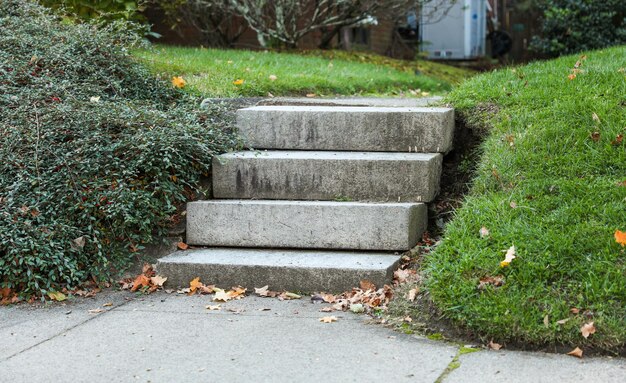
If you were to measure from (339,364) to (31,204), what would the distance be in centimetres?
229

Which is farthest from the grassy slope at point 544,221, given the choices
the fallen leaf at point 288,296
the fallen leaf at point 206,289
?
the fallen leaf at point 206,289

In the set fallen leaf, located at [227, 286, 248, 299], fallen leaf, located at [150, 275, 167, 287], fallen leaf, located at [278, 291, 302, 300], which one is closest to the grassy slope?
fallen leaf, located at [278, 291, 302, 300]

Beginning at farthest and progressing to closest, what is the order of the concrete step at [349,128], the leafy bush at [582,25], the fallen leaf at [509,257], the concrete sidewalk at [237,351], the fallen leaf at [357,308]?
the leafy bush at [582,25], the concrete step at [349,128], the fallen leaf at [357,308], the fallen leaf at [509,257], the concrete sidewalk at [237,351]

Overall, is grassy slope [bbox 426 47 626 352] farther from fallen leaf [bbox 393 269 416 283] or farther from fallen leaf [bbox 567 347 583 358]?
fallen leaf [bbox 393 269 416 283]

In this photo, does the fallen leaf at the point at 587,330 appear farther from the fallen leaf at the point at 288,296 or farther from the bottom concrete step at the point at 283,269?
the fallen leaf at the point at 288,296

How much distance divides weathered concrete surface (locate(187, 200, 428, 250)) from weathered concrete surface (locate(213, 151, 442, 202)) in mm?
168

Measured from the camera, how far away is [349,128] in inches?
217

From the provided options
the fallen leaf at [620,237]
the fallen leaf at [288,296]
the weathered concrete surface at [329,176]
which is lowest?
the fallen leaf at [288,296]

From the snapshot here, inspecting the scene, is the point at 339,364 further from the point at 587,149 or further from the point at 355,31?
the point at 355,31

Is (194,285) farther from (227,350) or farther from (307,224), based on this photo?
(227,350)

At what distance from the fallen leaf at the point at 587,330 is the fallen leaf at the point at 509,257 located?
0.51 meters

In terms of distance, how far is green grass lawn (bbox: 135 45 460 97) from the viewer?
681cm

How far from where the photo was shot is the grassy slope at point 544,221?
11.7ft

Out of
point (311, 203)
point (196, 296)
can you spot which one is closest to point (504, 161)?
point (311, 203)
